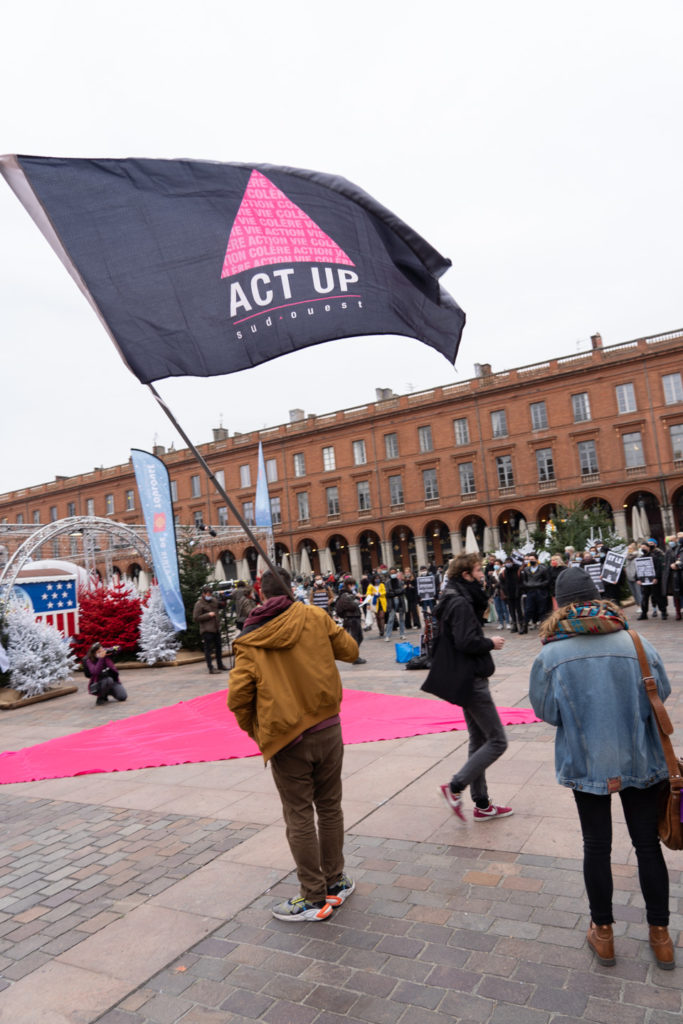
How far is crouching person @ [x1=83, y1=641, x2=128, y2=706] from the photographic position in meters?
10.9

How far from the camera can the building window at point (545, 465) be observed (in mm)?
42938

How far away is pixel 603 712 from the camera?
9.37ft

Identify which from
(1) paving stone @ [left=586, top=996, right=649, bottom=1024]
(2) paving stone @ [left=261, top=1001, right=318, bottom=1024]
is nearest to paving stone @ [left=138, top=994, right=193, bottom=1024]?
(2) paving stone @ [left=261, top=1001, right=318, bottom=1024]

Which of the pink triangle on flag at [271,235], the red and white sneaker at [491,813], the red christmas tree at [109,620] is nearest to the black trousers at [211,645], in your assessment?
the red christmas tree at [109,620]

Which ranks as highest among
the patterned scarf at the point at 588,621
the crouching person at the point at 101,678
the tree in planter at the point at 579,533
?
the tree in planter at the point at 579,533

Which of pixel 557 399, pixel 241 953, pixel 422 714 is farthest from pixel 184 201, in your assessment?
pixel 557 399

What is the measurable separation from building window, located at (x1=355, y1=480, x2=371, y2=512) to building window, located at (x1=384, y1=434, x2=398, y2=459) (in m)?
2.57

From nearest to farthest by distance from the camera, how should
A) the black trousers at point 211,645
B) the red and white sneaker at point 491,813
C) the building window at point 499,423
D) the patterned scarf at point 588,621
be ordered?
1. the patterned scarf at point 588,621
2. the red and white sneaker at point 491,813
3. the black trousers at point 211,645
4. the building window at point 499,423

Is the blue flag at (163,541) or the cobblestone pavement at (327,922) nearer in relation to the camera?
the cobblestone pavement at (327,922)

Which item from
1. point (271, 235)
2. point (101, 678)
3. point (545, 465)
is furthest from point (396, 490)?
point (271, 235)

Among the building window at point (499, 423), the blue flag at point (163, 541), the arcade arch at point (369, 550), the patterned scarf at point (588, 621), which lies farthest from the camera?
the arcade arch at point (369, 550)

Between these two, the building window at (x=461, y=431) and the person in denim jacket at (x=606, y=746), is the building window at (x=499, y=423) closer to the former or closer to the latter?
the building window at (x=461, y=431)

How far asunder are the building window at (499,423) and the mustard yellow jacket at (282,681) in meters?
42.6

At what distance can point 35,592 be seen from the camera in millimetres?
14789
